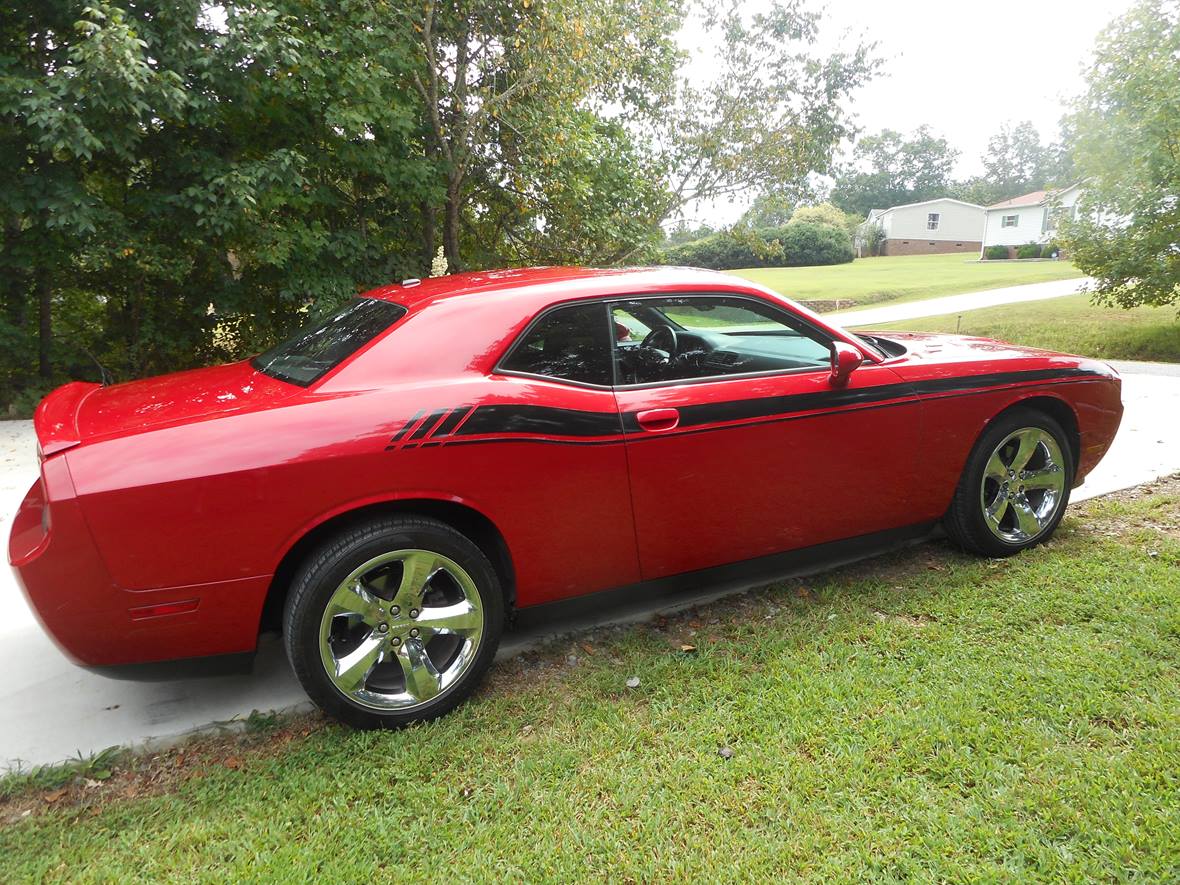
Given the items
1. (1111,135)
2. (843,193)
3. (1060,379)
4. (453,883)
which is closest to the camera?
(453,883)

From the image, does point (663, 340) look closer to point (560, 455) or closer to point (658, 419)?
point (658, 419)

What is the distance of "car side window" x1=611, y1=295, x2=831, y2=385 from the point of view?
2.97 m

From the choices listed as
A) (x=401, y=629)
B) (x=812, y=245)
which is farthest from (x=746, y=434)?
(x=812, y=245)

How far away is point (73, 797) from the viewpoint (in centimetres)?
227

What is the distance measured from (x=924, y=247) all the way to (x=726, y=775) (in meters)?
66.9

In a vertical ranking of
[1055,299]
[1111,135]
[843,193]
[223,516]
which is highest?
[843,193]

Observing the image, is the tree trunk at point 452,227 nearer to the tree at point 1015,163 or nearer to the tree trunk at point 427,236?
the tree trunk at point 427,236

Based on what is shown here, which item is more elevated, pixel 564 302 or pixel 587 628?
pixel 564 302

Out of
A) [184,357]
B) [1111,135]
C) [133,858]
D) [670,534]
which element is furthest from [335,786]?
[1111,135]

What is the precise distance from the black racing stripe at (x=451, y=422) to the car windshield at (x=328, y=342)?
1.53 feet

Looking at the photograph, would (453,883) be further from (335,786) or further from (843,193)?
(843,193)

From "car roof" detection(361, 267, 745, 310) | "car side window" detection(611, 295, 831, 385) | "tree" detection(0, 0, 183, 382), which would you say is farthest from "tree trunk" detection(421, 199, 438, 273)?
"car side window" detection(611, 295, 831, 385)

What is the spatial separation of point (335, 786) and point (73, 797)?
82 centimetres

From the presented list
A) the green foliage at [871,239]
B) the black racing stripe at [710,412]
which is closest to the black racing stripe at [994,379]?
the black racing stripe at [710,412]
